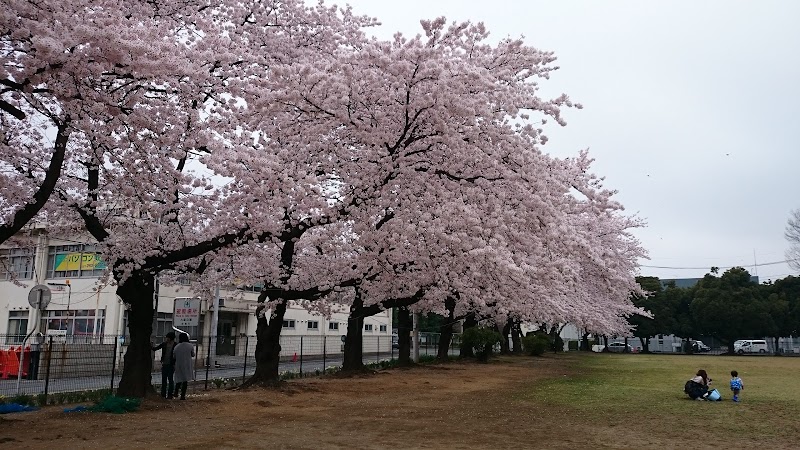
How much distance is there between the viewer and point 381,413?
42.9 ft

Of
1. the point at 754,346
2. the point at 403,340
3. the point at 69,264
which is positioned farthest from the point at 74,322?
the point at 754,346

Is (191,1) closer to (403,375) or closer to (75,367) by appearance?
(75,367)

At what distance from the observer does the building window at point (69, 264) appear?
3228 centimetres

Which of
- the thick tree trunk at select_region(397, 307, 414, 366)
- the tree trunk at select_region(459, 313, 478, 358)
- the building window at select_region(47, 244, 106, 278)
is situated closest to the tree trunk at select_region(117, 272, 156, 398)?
the thick tree trunk at select_region(397, 307, 414, 366)

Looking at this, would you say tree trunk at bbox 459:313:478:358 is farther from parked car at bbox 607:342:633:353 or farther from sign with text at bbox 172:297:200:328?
parked car at bbox 607:342:633:353

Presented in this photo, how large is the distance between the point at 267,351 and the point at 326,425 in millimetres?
7776

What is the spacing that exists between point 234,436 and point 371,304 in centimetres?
1270

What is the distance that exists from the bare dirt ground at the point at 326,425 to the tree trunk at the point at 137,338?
2.08 feet

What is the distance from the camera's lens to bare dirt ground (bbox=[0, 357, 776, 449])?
30.7ft

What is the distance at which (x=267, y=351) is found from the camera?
18578mm

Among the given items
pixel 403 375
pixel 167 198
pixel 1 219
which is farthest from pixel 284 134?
pixel 403 375

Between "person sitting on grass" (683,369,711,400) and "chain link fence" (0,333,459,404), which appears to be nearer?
"person sitting on grass" (683,369,711,400)

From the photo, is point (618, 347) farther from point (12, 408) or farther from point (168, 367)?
point (12, 408)

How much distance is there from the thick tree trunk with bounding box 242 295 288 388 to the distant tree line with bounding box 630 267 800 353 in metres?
43.3
